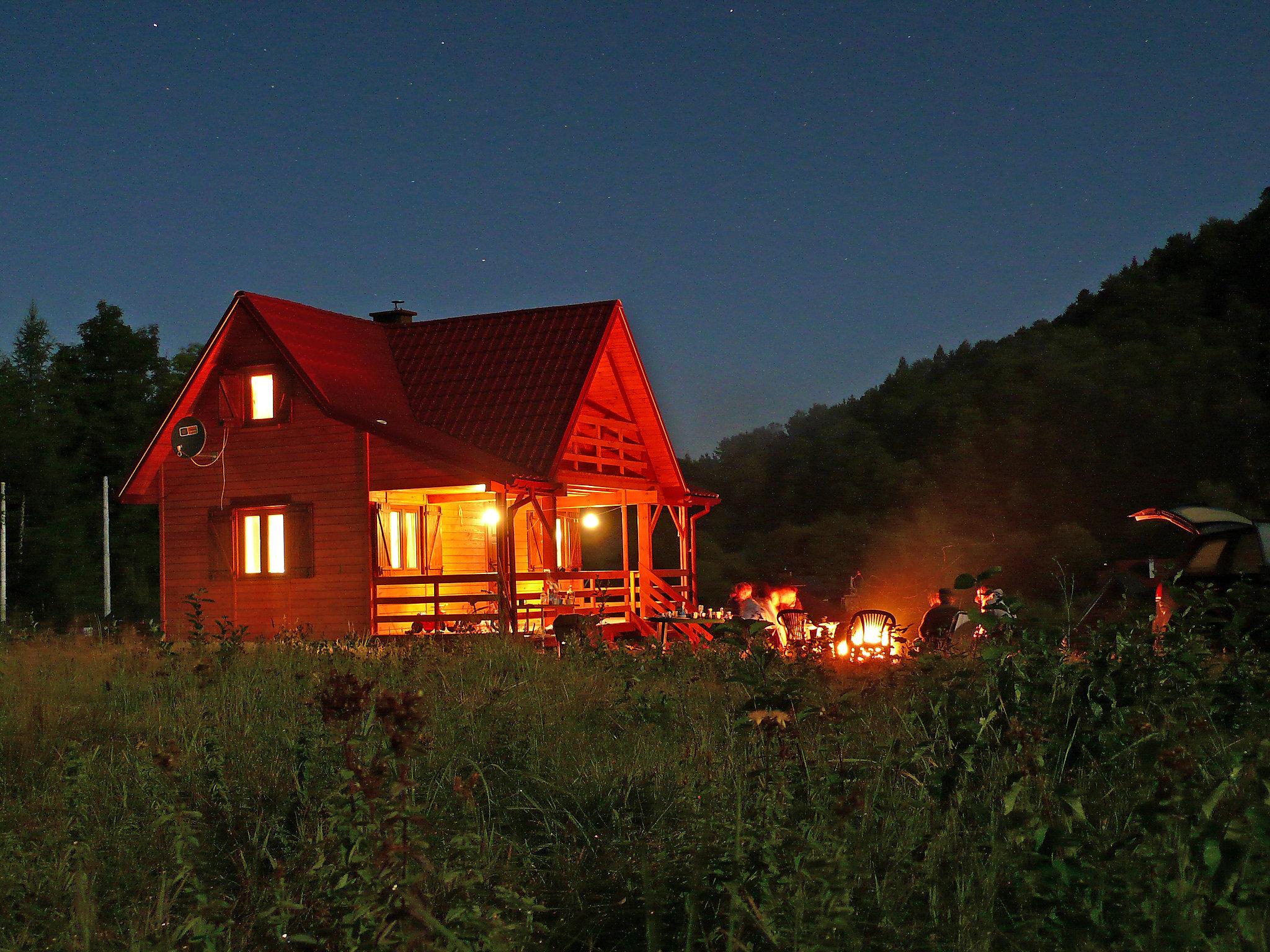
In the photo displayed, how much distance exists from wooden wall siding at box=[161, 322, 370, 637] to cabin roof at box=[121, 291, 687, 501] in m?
0.54

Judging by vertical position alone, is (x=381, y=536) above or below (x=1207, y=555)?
above

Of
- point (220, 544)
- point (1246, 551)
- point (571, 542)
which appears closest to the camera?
point (1246, 551)

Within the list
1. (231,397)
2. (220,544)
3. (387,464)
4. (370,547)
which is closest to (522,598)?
(370,547)

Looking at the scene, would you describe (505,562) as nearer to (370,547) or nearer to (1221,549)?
(370,547)

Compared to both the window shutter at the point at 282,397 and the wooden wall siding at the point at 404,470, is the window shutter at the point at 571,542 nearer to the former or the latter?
the wooden wall siding at the point at 404,470

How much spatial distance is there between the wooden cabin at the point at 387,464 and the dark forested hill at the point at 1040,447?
14.4m

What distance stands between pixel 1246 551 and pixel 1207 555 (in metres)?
0.33

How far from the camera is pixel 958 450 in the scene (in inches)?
1774

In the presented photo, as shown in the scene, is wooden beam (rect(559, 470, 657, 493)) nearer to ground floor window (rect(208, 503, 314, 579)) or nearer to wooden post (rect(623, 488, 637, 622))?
wooden post (rect(623, 488, 637, 622))

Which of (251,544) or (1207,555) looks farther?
(251,544)

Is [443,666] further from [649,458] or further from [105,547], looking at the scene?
[105,547]

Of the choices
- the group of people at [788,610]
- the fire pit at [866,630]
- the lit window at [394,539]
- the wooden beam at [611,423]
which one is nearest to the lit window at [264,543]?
the lit window at [394,539]

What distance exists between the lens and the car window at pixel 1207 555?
11335mm

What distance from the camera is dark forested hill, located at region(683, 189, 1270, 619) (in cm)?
3809
